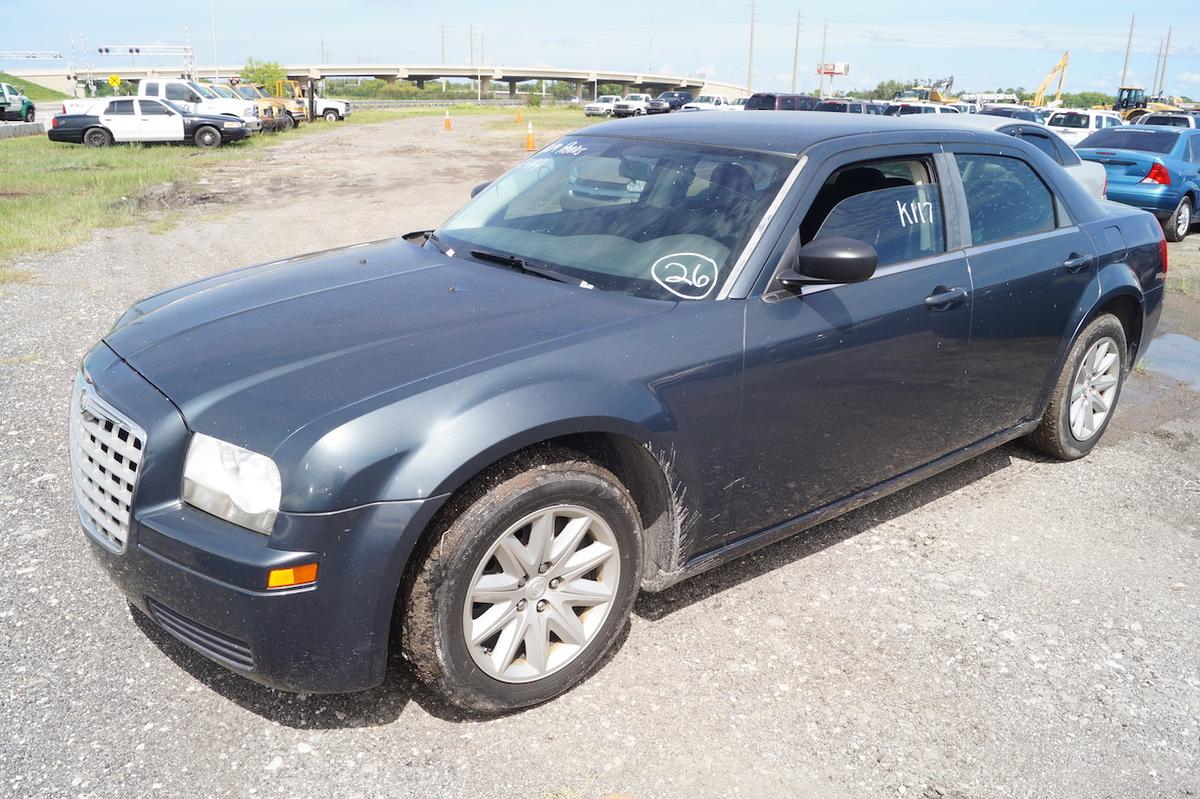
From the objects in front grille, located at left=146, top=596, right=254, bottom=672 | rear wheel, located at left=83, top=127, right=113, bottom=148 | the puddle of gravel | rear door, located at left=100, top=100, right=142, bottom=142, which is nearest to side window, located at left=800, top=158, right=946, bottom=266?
front grille, located at left=146, top=596, right=254, bottom=672

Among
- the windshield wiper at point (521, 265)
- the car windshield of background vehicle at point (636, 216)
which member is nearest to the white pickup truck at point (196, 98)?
the car windshield of background vehicle at point (636, 216)

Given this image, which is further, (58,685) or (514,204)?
(514,204)

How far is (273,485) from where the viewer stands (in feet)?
8.31

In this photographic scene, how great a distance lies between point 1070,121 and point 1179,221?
54.0ft

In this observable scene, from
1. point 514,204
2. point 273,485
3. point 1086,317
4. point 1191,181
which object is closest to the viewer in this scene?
point 273,485

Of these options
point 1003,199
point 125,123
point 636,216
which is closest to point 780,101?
point 125,123

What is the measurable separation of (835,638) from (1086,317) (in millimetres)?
2382

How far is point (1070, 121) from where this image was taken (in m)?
28.2

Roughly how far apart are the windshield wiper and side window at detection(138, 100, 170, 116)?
1006 inches

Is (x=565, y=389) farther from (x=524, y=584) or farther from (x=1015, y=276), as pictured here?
(x=1015, y=276)

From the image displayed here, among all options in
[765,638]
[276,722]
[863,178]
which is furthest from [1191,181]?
[276,722]

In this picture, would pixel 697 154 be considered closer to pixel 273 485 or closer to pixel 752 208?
pixel 752 208

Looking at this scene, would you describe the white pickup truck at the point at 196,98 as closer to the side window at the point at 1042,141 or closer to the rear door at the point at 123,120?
the rear door at the point at 123,120

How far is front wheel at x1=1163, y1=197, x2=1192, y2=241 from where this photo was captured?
13.6 metres
